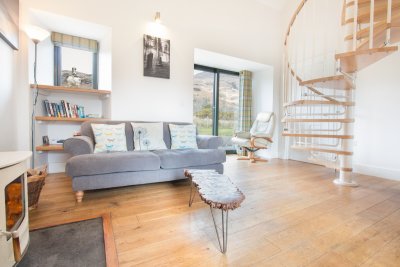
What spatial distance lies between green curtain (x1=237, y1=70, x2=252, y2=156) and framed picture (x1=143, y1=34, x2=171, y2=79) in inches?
91.2

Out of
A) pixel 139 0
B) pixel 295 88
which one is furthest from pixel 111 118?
pixel 295 88

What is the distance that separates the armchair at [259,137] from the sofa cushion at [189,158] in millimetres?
1637

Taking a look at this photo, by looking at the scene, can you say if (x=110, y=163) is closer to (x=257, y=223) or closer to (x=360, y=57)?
(x=257, y=223)

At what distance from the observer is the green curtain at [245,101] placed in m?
5.02

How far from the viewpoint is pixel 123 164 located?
82.6 inches

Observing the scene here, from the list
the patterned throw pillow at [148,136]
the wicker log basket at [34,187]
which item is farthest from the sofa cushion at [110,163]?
the patterned throw pillow at [148,136]

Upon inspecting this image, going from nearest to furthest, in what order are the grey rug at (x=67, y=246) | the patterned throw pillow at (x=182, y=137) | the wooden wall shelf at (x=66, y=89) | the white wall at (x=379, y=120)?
the grey rug at (x=67, y=246) → the wooden wall shelf at (x=66, y=89) → the patterned throw pillow at (x=182, y=137) → the white wall at (x=379, y=120)

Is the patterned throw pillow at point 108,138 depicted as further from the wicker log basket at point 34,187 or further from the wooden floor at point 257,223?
the wicker log basket at point 34,187

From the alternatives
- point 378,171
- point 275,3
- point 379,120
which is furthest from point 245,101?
point 378,171

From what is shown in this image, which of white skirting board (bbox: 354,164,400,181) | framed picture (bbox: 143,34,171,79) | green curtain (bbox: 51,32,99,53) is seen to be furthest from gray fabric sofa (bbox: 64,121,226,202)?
white skirting board (bbox: 354,164,400,181)

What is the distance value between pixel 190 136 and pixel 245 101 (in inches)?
103

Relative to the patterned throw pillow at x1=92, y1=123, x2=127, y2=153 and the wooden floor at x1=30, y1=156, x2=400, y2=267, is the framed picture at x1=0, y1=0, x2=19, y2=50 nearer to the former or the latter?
the patterned throw pillow at x1=92, y1=123, x2=127, y2=153

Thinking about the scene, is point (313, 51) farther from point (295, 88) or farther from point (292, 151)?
point (292, 151)

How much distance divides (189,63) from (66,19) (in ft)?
6.17
